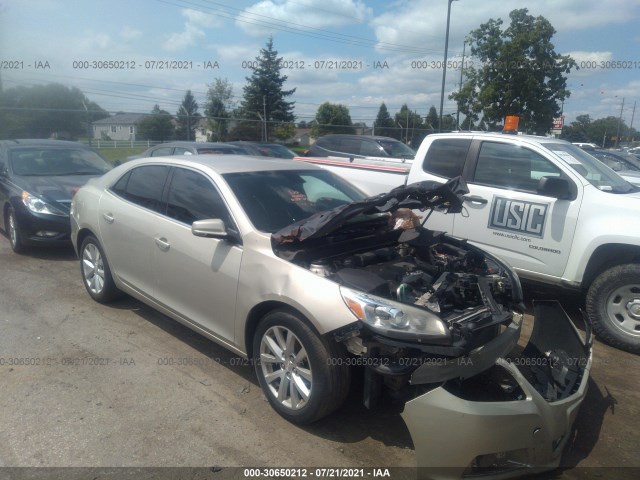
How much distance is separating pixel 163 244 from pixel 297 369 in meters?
1.71

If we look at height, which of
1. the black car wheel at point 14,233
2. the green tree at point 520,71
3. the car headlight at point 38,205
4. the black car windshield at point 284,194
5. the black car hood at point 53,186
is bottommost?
the black car wheel at point 14,233

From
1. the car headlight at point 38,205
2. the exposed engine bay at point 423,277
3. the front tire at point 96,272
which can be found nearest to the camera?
the exposed engine bay at point 423,277

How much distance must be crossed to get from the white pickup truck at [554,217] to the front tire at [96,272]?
12.2ft

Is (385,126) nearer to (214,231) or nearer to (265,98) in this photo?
(265,98)

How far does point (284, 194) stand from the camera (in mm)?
4191

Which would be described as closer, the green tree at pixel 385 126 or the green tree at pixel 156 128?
the green tree at pixel 156 128

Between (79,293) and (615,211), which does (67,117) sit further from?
(615,211)

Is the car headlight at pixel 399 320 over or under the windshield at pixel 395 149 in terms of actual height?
under

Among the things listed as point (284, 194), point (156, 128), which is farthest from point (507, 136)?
point (156, 128)

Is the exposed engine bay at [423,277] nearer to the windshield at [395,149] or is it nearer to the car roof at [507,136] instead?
the car roof at [507,136]

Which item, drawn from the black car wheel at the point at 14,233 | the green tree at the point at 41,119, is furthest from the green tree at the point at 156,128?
the black car wheel at the point at 14,233

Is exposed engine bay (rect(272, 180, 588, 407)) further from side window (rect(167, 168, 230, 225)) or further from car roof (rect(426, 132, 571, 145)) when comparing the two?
car roof (rect(426, 132, 571, 145))

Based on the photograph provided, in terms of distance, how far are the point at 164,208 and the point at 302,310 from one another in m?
1.95

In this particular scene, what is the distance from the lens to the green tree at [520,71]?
701 inches
